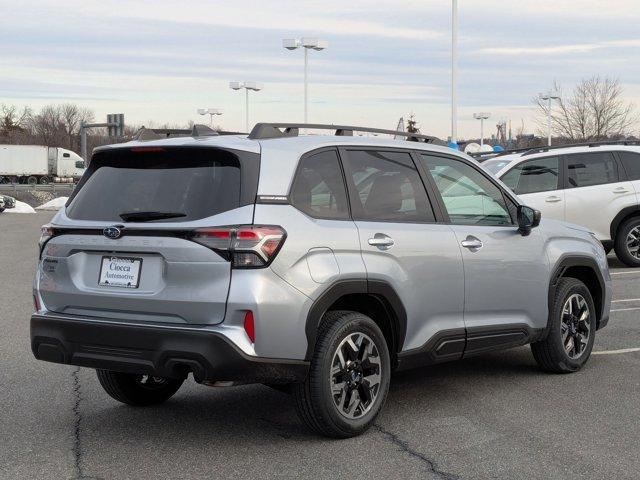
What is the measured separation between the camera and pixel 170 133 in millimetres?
6234

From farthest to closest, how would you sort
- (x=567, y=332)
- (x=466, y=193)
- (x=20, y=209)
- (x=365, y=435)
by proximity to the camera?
(x=20, y=209) → (x=567, y=332) → (x=466, y=193) → (x=365, y=435)

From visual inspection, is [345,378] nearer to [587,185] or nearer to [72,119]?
[587,185]

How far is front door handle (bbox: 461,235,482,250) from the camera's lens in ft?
20.7

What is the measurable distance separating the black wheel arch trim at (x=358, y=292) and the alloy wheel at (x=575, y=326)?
1.91 metres

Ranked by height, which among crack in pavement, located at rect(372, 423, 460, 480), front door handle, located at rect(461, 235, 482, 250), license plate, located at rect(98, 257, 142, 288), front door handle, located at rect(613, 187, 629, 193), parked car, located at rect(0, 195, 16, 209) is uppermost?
front door handle, located at rect(613, 187, 629, 193)

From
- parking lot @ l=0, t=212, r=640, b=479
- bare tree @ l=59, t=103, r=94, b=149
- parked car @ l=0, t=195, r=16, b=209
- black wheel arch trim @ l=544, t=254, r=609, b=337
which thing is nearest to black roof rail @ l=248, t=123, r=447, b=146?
black wheel arch trim @ l=544, t=254, r=609, b=337

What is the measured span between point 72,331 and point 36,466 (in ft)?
2.45

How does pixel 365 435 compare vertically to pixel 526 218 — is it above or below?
below

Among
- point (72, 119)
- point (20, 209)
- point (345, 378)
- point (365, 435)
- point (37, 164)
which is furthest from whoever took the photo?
point (72, 119)

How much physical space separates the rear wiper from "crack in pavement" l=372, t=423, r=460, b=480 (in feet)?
5.70

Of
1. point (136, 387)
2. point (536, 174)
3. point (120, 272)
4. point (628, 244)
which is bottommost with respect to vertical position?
point (136, 387)

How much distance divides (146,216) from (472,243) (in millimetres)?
2212

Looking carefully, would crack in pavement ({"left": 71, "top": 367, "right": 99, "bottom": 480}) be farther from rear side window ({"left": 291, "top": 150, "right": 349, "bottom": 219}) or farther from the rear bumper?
rear side window ({"left": 291, "top": 150, "right": 349, "bottom": 219})

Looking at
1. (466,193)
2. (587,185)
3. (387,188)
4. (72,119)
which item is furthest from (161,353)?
(72,119)
